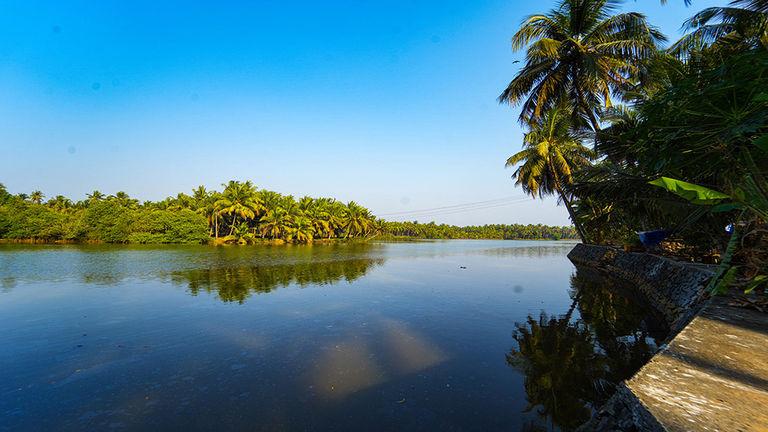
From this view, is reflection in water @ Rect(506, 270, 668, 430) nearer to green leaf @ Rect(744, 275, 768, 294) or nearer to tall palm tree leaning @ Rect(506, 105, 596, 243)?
green leaf @ Rect(744, 275, 768, 294)

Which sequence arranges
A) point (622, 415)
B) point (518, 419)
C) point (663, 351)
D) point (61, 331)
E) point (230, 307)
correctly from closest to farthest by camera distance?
point (622, 415)
point (663, 351)
point (518, 419)
point (61, 331)
point (230, 307)

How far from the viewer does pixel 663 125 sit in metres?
6.96

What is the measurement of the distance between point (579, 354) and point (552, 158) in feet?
79.5

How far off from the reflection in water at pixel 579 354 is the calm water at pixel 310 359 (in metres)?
0.03

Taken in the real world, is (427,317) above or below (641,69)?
below

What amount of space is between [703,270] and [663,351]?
22.5ft

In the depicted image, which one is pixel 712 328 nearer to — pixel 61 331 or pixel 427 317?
pixel 427 317

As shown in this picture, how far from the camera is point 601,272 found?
741 inches

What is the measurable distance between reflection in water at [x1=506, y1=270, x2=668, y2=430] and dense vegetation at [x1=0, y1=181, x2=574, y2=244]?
179 feet

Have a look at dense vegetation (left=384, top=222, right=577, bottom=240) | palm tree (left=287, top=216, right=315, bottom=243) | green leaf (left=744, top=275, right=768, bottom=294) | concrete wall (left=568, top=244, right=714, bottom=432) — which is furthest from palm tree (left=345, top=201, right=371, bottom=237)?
green leaf (left=744, top=275, right=768, bottom=294)

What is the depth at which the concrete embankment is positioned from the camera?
2.24 meters

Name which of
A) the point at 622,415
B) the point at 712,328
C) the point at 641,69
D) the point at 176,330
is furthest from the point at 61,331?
the point at 641,69

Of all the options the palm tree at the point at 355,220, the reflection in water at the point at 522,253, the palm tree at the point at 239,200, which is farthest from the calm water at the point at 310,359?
the palm tree at the point at 355,220

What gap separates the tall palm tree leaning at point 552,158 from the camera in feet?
84.6
